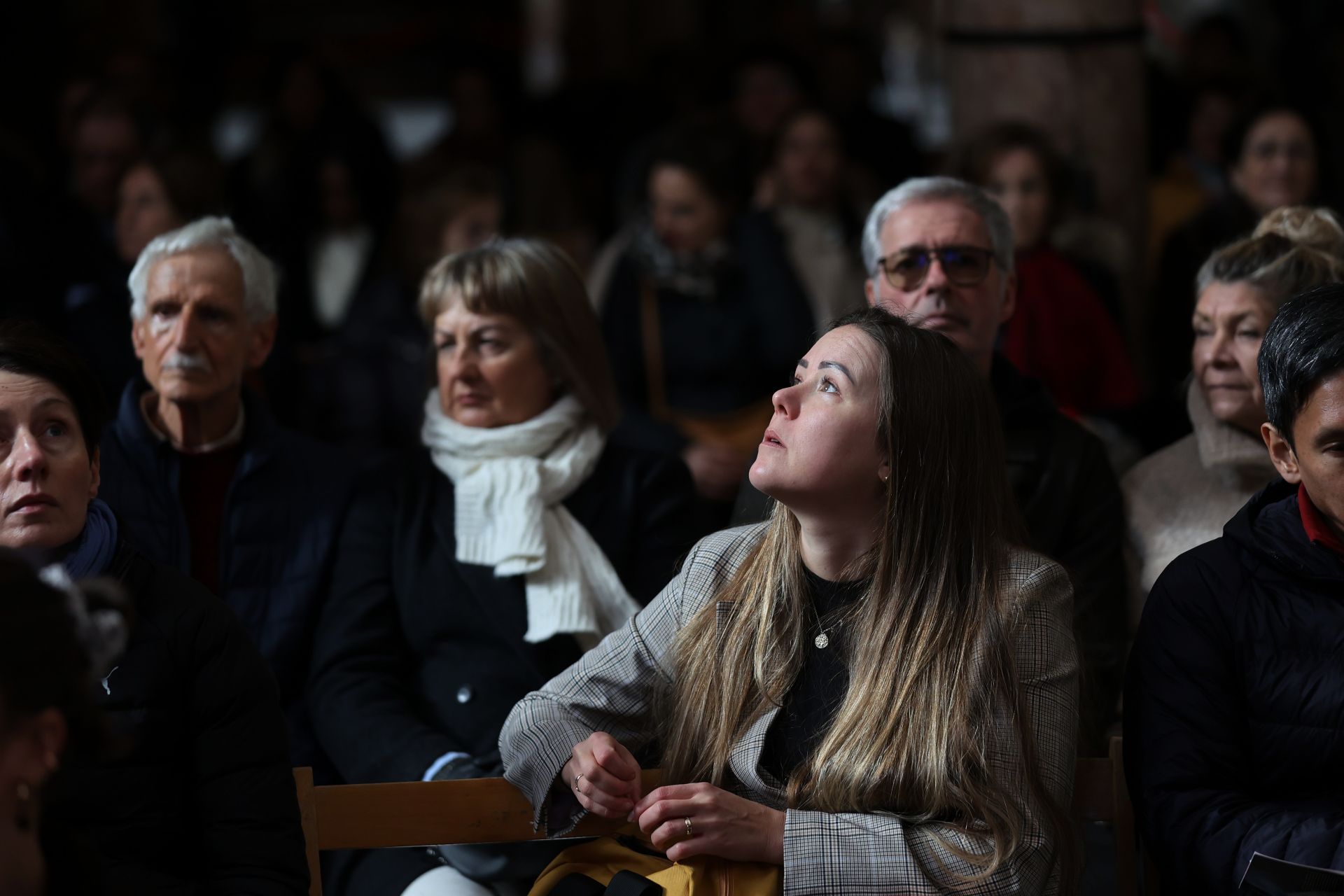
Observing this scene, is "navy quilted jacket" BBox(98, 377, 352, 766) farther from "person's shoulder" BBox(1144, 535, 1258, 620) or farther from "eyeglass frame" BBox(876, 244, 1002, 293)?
"person's shoulder" BBox(1144, 535, 1258, 620)

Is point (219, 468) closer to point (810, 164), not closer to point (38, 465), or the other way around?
point (38, 465)

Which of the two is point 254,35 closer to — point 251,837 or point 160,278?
point 160,278

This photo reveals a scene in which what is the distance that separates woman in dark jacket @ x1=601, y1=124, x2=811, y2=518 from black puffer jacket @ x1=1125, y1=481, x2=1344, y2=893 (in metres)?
2.34

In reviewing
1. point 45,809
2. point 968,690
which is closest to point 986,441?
point 968,690

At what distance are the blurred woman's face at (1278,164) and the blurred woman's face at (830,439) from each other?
2.98m

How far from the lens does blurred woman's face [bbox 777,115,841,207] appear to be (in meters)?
5.76

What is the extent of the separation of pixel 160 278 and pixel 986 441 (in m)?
1.88

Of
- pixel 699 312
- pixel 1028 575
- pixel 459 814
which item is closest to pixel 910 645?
pixel 1028 575

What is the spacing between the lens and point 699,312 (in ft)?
17.0

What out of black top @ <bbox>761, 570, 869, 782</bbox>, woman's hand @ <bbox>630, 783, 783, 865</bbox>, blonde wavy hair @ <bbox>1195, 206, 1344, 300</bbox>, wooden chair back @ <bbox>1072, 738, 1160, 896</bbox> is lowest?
wooden chair back @ <bbox>1072, 738, 1160, 896</bbox>

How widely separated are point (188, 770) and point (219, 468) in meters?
1.08

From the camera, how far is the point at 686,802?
261 centimetres

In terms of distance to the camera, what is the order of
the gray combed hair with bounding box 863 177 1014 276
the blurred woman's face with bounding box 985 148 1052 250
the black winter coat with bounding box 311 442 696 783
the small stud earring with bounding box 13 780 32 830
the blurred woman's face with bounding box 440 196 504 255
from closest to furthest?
the small stud earring with bounding box 13 780 32 830 → the black winter coat with bounding box 311 442 696 783 → the gray combed hair with bounding box 863 177 1014 276 → the blurred woman's face with bounding box 985 148 1052 250 → the blurred woman's face with bounding box 440 196 504 255

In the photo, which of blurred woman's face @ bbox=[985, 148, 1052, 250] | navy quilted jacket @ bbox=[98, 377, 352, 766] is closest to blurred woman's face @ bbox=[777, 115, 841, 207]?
blurred woman's face @ bbox=[985, 148, 1052, 250]
